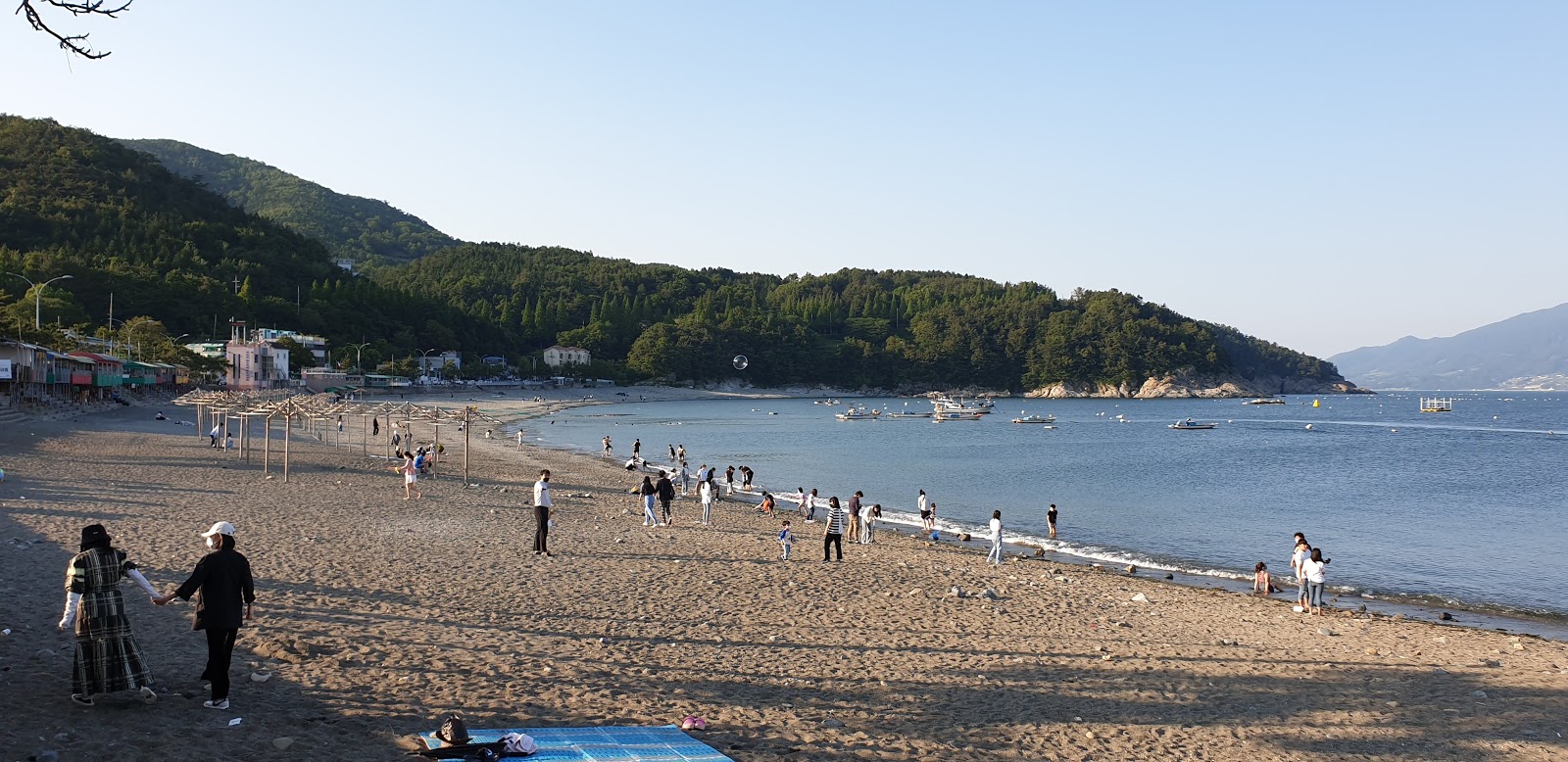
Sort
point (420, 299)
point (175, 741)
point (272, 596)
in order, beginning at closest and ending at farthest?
1. point (175, 741)
2. point (272, 596)
3. point (420, 299)

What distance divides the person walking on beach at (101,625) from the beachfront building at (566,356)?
14860 centimetres

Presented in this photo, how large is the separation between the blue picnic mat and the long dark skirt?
79.9 inches

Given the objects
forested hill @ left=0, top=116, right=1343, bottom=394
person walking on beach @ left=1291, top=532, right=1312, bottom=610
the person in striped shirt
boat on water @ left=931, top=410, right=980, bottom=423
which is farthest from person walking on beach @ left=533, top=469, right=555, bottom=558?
boat on water @ left=931, top=410, right=980, bottom=423

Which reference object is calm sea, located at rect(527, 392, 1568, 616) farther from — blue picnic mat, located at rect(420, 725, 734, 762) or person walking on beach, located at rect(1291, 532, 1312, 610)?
blue picnic mat, located at rect(420, 725, 734, 762)

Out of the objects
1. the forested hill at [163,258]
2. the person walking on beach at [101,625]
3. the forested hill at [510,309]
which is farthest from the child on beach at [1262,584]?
the forested hill at [163,258]

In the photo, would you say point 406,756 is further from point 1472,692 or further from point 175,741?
point 1472,692

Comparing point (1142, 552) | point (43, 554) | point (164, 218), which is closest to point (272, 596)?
point (43, 554)

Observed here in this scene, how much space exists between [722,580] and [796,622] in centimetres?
283

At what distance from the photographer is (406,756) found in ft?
19.9

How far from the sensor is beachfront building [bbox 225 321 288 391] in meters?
83.5

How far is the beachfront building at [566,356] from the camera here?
15450 centimetres

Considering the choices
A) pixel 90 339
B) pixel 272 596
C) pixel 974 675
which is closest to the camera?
pixel 974 675

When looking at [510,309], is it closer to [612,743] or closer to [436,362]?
[436,362]

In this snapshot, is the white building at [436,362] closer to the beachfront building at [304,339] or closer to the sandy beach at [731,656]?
the beachfront building at [304,339]
